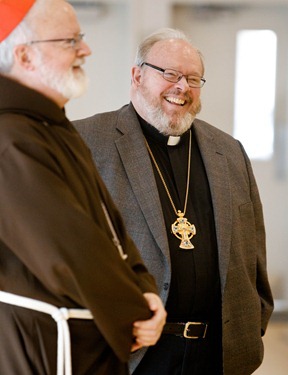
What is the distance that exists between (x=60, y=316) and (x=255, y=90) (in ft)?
11.2

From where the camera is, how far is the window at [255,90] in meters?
4.86

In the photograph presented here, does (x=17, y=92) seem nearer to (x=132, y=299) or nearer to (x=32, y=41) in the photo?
(x=32, y=41)

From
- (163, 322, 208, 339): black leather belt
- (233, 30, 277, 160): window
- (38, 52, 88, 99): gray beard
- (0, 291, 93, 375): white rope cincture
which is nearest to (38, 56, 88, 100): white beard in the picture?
(38, 52, 88, 99): gray beard

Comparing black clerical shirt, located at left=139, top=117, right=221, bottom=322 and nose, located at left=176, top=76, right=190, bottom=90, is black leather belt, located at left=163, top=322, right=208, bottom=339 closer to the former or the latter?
black clerical shirt, located at left=139, top=117, right=221, bottom=322

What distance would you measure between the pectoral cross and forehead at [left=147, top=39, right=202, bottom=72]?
50 centimetres

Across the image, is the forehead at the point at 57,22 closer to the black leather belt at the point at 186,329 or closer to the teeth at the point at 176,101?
the teeth at the point at 176,101

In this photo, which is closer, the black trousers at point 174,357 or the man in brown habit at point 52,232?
the man in brown habit at point 52,232

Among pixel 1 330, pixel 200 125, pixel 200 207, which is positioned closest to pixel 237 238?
pixel 200 207

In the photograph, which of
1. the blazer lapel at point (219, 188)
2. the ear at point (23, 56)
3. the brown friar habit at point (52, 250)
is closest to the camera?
the brown friar habit at point (52, 250)

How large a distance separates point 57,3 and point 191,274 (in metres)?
1.05

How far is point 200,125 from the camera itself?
2795 mm

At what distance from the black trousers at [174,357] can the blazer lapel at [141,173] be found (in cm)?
30

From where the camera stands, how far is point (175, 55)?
2.62 metres

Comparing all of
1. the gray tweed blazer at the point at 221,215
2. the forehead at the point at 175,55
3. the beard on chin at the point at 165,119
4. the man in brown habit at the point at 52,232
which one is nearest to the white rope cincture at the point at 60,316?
the man in brown habit at the point at 52,232
